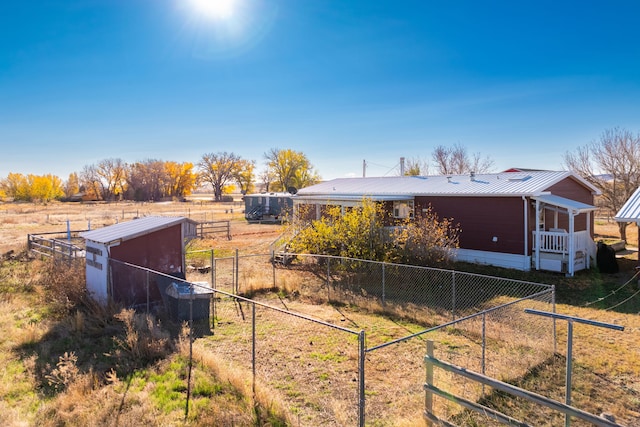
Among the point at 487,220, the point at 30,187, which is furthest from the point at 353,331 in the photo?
the point at 30,187

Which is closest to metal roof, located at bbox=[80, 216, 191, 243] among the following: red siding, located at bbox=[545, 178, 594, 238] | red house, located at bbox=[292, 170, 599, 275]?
red house, located at bbox=[292, 170, 599, 275]

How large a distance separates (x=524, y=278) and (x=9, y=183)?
12188 cm

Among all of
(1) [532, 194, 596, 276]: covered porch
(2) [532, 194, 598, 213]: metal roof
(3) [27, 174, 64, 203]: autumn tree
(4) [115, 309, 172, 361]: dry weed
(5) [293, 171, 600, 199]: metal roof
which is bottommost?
(4) [115, 309, 172, 361]: dry weed

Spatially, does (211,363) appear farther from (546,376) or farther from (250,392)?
(546,376)

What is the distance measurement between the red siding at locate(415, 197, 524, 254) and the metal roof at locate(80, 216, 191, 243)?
12358 millimetres

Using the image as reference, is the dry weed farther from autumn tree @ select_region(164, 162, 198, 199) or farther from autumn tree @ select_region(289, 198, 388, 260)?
autumn tree @ select_region(164, 162, 198, 199)

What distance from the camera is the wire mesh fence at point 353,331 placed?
627cm

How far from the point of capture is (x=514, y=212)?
56.0 ft

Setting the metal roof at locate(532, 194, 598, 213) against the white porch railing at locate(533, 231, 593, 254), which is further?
the white porch railing at locate(533, 231, 593, 254)

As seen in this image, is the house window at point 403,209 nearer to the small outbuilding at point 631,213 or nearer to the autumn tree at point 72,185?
the small outbuilding at point 631,213

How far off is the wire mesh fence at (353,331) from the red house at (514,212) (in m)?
2.68

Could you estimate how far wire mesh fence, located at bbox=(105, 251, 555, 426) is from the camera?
627 cm

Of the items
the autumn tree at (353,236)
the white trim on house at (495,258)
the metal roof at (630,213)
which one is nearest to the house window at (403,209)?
the white trim on house at (495,258)

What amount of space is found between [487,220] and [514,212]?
1221 millimetres
